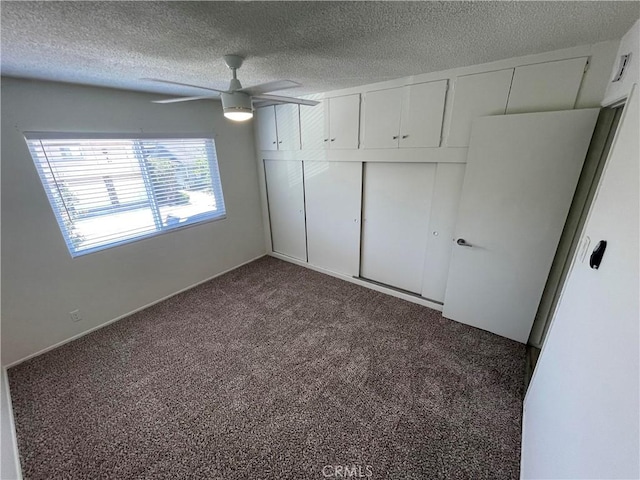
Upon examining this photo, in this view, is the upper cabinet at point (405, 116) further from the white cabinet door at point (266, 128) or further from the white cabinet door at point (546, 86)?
the white cabinet door at point (266, 128)

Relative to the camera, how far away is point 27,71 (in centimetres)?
182

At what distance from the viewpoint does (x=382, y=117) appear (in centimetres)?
259

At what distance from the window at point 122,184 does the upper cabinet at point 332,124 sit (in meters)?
1.29

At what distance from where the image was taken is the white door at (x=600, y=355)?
Answer: 72 cm

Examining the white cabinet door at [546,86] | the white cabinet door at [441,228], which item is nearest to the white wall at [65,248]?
the white cabinet door at [441,228]

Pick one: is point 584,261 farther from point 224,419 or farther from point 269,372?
point 224,419

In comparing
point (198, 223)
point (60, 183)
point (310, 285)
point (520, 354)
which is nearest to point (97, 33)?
point (60, 183)

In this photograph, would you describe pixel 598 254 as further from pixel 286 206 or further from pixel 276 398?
pixel 286 206

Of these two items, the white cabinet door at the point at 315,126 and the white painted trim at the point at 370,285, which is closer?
the white painted trim at the point at 370,285

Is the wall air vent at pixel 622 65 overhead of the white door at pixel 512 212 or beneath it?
overhead

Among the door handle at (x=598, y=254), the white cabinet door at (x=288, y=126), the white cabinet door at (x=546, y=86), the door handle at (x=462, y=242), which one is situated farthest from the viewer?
the white cabinet door at (x=288, y=126)

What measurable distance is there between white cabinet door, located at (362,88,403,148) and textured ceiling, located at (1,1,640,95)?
467 millimetres

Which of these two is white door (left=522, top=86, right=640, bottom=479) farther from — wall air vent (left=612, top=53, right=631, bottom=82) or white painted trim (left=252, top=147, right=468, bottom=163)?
white painted trim (left=252, top=147, right=468, bottom=163)

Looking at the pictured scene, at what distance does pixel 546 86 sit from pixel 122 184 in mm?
3818
